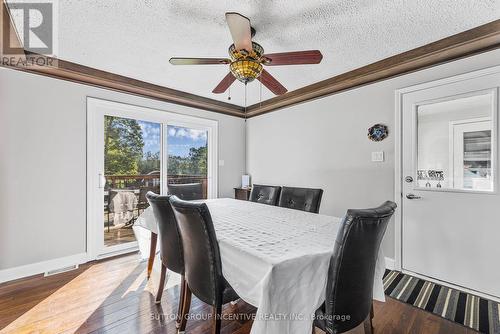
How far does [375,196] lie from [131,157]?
10.8 ft

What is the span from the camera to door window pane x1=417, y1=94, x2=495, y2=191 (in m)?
2.13

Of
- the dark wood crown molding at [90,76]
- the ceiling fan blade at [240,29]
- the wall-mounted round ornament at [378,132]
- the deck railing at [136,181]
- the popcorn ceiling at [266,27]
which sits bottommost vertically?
the deck railing at [136,181]

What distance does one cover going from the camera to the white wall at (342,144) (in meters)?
2.69

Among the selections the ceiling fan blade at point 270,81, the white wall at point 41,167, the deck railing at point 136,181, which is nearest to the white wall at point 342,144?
the ceiling fan blade at point 270,81

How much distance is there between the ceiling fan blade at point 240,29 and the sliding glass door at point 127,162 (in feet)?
7.02

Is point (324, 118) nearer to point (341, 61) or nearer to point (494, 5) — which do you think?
point (341, 61)

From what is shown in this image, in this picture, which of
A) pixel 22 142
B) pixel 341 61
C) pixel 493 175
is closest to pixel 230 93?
pixel 341 61

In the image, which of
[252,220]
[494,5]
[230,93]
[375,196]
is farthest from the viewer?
[230,93]

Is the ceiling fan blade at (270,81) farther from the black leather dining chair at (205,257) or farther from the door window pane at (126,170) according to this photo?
the door window pane at (126,170)

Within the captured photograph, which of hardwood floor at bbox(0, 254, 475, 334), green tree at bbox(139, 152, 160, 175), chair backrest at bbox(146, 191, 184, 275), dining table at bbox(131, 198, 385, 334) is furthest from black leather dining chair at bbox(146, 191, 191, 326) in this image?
green tree at bbox(139, 152, 160, 175)

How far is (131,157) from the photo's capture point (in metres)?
3.38

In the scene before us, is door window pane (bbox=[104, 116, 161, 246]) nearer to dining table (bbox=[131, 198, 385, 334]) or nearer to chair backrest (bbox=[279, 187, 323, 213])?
chair backrest (bbox=[279, 187, 323, 213])

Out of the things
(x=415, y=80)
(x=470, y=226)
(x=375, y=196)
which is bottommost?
(x=470, y=226)

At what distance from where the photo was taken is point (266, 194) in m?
3.02
